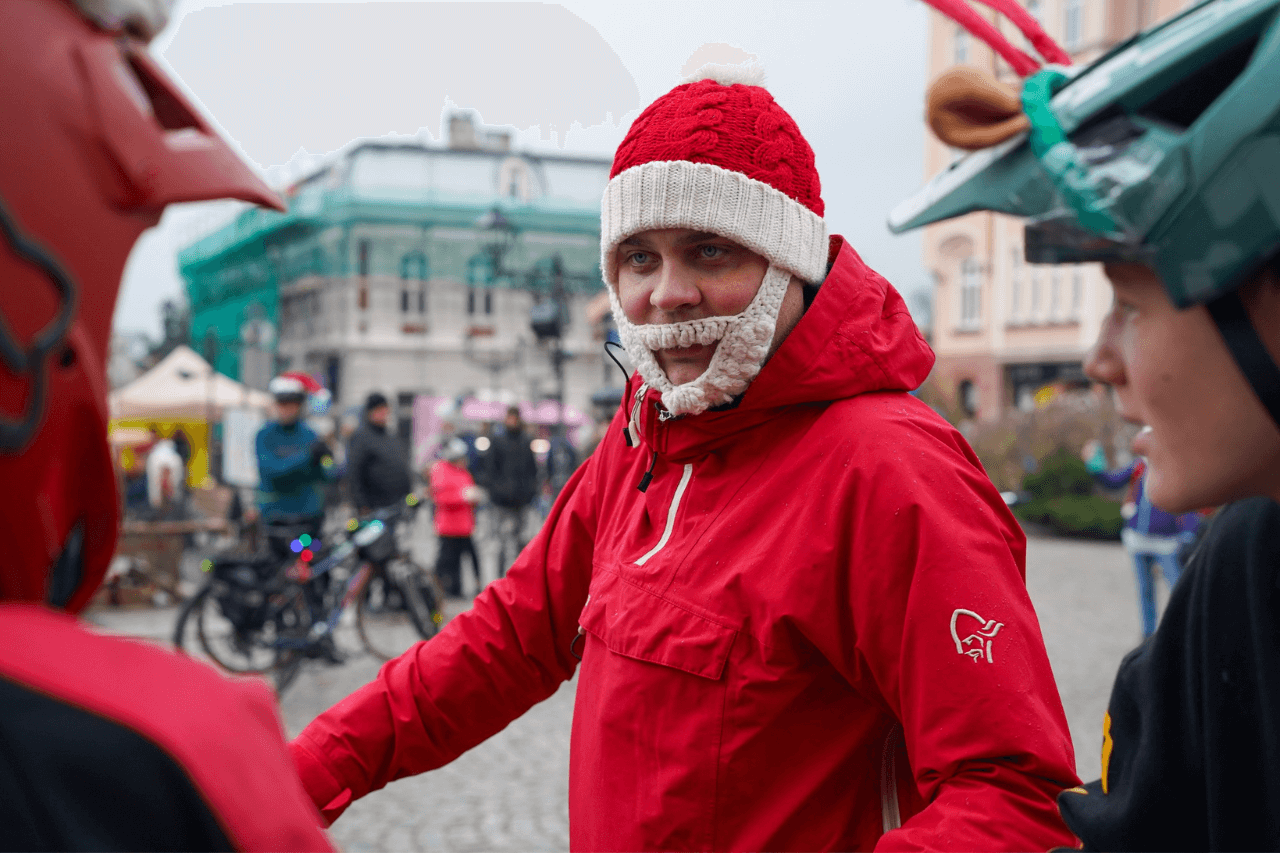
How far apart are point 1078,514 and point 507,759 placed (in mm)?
13119

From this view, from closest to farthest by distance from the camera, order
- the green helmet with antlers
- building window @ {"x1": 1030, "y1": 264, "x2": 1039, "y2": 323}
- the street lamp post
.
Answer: the green helmet with antlers, the street lamp post, building window @ {"x1": 1030, "y1": 264, "x2": 1039, "y2": 323}

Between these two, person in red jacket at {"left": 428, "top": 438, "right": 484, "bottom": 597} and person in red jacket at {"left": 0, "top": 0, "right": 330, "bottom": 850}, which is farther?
person in red jacket at {"left": 428, "top": 438, "right": 484, "bottom": 597}

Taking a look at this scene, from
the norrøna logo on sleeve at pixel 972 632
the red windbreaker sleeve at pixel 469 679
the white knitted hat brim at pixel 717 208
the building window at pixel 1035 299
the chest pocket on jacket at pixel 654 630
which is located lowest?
the red windbreaker sleeve at pixel 469 679

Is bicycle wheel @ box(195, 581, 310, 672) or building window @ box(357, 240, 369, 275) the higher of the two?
building window @ box(357, 240, 369, 275)

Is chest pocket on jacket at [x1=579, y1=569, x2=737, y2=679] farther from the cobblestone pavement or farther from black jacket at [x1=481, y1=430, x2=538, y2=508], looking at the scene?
black jacket at [x1=481, y1=430, x2=538, y2=508]

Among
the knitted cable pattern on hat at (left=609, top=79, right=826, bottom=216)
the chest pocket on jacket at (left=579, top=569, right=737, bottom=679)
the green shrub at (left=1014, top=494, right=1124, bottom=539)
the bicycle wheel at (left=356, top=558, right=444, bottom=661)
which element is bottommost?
the green shrub at (left=1014, top=494, right=1124, bottom=539)

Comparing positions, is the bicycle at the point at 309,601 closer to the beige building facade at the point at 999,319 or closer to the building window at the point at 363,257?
the building window at the point at 363,257

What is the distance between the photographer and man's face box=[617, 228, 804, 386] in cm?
176

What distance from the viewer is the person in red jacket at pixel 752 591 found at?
4.50ft

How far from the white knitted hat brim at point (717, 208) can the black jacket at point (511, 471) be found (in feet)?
33.1

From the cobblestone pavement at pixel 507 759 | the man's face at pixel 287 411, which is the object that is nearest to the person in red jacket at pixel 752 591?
the cobblestone pavement at pixel 507 759

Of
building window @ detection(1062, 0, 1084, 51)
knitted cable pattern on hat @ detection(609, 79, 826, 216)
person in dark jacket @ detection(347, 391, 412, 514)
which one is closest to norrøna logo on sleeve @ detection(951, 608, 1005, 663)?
knitted cable pattern on hat @ detection(609, 79, 826, 216)

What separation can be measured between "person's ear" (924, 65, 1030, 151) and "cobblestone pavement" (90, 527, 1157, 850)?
407 cm

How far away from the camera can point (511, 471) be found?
38.7ft
